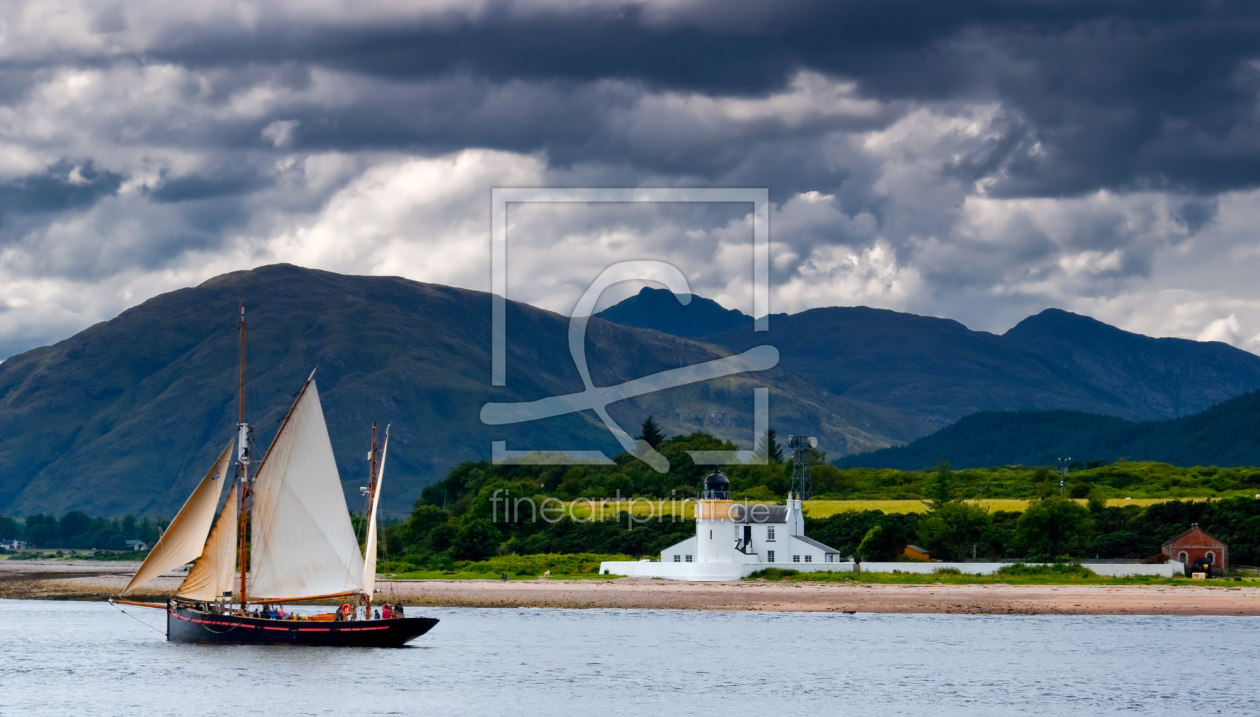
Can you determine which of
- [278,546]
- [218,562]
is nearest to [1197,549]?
[278,546]

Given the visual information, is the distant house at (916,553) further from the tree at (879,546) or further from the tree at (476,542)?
the tree at (476,542)

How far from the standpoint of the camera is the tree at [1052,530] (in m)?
91.1

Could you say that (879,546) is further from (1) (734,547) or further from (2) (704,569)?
(2) (704,569)

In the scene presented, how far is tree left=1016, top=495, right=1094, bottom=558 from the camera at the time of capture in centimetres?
9112

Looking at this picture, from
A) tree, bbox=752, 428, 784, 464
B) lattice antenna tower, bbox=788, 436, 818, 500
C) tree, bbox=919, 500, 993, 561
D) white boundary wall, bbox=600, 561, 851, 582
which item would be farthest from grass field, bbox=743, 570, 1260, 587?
tree, bbox=752, 428, 784, 464

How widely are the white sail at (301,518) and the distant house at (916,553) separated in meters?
45.7

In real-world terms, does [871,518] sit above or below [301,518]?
below

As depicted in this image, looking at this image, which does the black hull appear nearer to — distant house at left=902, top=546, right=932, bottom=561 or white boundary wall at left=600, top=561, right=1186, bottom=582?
white boundary wall at left=600, top=561, right=1186, bottom=582

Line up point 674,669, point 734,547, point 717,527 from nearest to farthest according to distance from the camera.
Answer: point 674,669 → point 717,527 → point 734,547

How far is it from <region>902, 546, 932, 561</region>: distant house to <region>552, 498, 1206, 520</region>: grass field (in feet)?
43.8

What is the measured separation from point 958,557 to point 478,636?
38.8m

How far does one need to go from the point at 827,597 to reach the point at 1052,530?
20273mm

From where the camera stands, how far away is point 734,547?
303 feet

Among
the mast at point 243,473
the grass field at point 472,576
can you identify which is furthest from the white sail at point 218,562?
the grass field at point 472,576
